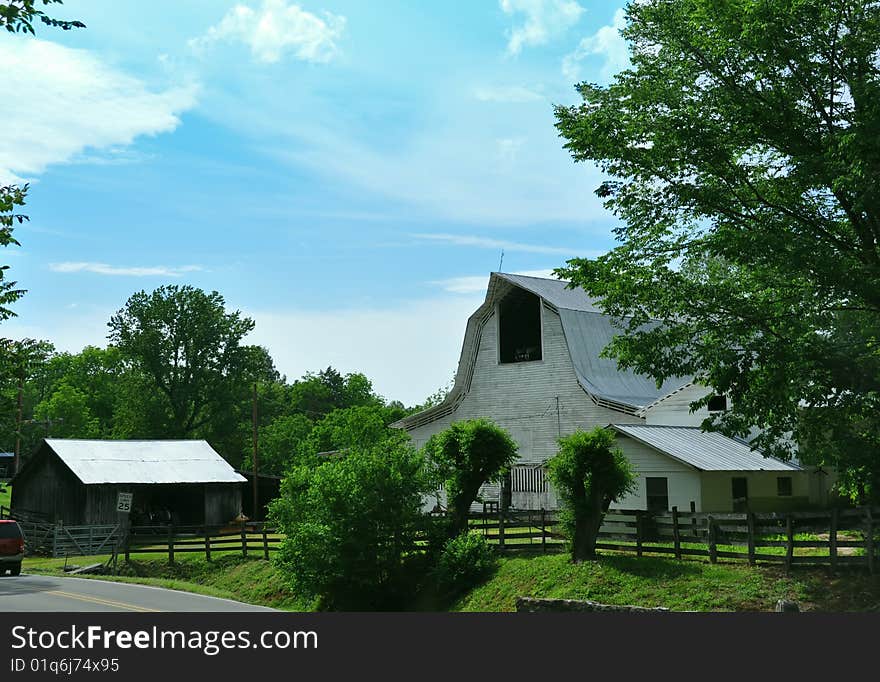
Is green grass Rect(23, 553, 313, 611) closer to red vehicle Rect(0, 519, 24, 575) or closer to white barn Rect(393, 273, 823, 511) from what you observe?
red vehicle Rect(0, 519, 24, 575)

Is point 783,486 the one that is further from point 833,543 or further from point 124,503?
point 124,503

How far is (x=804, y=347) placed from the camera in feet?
64.0

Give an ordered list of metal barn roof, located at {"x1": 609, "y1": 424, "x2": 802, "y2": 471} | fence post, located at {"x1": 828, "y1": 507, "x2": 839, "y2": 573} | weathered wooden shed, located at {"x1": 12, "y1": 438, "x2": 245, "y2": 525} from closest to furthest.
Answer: fence post, located at {"x1": 828, "y1": 507, "x2": 839, "y2": 573}, metal barn roof, located at {"x1": 609, "y1": 424, "x2": 802, "y2": 471}, weathered wooden shed, located at {"x1": 12, "y1": 438, "x2": 245, "y2": 525}

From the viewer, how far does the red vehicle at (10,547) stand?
31.1m

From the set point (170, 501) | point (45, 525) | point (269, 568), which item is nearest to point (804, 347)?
point (269, 568)

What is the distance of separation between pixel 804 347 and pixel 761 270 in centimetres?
204

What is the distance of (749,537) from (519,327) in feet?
75.9

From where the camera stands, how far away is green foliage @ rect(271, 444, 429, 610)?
82.6ft

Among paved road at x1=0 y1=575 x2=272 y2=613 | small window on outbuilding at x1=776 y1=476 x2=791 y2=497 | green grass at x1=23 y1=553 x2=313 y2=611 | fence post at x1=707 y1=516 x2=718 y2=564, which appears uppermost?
small window on outbuilding at x1=776 y1=476 x2=791 y2=497

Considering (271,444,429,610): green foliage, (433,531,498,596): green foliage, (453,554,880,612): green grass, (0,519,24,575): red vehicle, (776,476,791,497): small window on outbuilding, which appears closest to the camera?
(453,554,880,612): green grass

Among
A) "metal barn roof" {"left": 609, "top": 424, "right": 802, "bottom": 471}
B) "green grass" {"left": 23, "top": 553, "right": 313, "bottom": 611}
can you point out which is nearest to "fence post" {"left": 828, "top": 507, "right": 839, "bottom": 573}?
"metal barn roof" {"left": 609, "top": 424, "right": 802, "bottom": 471}

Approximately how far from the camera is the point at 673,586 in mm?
19969

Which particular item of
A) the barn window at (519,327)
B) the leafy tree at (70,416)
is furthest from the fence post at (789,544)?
the leafy tree at (70,416)

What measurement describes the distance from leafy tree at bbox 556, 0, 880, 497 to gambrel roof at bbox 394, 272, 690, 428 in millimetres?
18537
